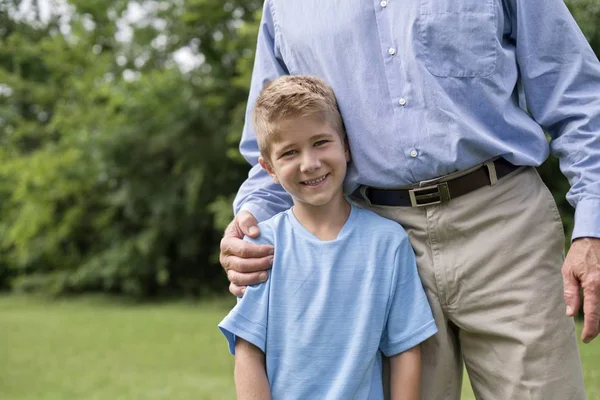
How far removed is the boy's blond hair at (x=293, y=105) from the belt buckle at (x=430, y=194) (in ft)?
0.83

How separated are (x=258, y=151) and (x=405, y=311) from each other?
2.21 feet

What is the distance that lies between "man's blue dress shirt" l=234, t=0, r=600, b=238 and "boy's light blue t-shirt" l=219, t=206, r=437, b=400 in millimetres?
206

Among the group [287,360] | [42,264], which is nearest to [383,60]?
[287,360]

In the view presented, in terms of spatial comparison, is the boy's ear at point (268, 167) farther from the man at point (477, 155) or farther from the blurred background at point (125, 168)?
the blurred background at point (125, 168)

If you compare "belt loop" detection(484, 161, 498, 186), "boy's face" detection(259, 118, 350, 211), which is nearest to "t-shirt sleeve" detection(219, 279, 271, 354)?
"boy's face" detection(259, 118, 350, 211)

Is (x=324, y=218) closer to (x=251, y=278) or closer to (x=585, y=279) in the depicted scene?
(x=251, y=278)

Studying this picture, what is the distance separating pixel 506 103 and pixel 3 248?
42.0ft

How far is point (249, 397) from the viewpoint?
2.24 meters

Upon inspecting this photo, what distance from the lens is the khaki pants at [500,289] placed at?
2.21 m

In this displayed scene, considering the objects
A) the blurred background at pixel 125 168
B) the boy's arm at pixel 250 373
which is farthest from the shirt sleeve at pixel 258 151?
the blurred background at pixel 125 168

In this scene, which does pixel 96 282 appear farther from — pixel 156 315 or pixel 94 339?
pixel 94 339

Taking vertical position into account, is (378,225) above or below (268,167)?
below

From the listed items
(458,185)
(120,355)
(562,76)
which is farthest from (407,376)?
(120,355)

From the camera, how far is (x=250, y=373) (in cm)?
225
